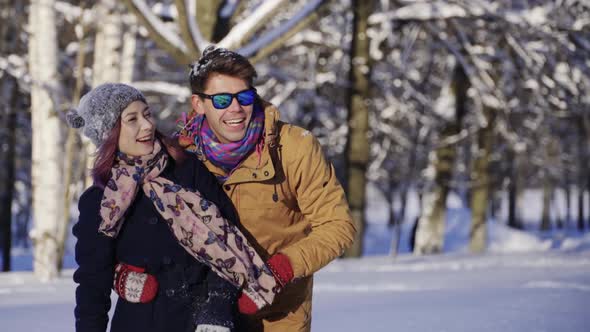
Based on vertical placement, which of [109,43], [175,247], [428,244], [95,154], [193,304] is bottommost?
[428,244]

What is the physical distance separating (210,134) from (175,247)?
0.47 metres

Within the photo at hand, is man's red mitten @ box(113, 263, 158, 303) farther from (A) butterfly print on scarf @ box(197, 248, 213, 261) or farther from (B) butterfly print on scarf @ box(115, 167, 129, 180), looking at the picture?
(B) butterfly print on scarf @ box(115, 167, 129, 180)

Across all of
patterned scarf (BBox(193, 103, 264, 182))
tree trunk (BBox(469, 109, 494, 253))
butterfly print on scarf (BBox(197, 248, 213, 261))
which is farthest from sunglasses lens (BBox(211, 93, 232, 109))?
tree trunk (BBox(469, 109, 494, 253))

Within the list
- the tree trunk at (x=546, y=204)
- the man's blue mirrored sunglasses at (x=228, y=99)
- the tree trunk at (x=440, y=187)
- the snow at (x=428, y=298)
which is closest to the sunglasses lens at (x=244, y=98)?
the man's blue mirrored sunglasses at (x=228, y=99)

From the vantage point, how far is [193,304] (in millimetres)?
2840

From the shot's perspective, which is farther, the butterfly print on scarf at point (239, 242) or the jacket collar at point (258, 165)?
the jacket collar at point (258, 165)

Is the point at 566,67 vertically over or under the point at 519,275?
over

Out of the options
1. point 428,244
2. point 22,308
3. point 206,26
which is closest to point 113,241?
point 22,308

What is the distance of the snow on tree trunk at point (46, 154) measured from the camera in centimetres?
893

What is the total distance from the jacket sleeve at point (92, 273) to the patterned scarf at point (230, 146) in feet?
1.58

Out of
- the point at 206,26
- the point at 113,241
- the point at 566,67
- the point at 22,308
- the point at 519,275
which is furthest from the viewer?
the point at 566,67

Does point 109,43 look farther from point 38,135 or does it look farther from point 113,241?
point 113,241

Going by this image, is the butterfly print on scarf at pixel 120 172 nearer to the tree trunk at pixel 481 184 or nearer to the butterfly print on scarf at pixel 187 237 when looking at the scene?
the butterfly print on scarf at pixel 187 237

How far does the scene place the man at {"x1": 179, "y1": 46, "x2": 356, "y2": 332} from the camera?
9.89 feet
